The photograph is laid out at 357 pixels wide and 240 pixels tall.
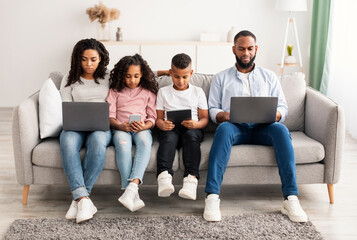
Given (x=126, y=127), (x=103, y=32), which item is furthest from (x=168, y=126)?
(x=103, y=32)

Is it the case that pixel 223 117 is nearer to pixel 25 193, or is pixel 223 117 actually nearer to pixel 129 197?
pixel 129 197

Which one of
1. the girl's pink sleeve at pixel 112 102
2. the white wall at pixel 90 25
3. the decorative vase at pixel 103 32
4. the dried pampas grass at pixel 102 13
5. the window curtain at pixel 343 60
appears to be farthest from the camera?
the white wall at pixel 90 25

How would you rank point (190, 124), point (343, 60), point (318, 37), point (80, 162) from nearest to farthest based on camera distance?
point (80, 162)
point (190, 124)
point (343, 60)
point (318, 37)

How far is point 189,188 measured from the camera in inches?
97.2

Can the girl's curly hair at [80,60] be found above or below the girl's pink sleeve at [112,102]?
above

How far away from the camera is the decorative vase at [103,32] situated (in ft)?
16.8

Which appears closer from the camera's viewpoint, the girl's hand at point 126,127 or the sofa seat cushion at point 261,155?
the sofa seat cushion at point 261,155

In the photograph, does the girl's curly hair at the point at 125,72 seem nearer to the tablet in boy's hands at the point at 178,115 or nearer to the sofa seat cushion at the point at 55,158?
the tablet in boy's hands at the point at 178,115

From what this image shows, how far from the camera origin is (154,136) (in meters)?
2.90

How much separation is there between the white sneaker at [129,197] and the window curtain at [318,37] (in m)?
3.21

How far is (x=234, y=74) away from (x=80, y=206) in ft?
4.14

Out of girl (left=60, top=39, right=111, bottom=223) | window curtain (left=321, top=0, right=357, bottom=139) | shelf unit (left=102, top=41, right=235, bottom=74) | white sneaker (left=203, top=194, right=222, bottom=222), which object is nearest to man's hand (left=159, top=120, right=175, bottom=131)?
girl (left=60, top=39, right=111, bottom=223)

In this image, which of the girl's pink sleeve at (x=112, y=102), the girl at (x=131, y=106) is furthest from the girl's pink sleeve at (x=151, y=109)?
the girl's pink sleeve at (x=112, y=102)

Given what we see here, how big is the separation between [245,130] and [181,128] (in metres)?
0.39
